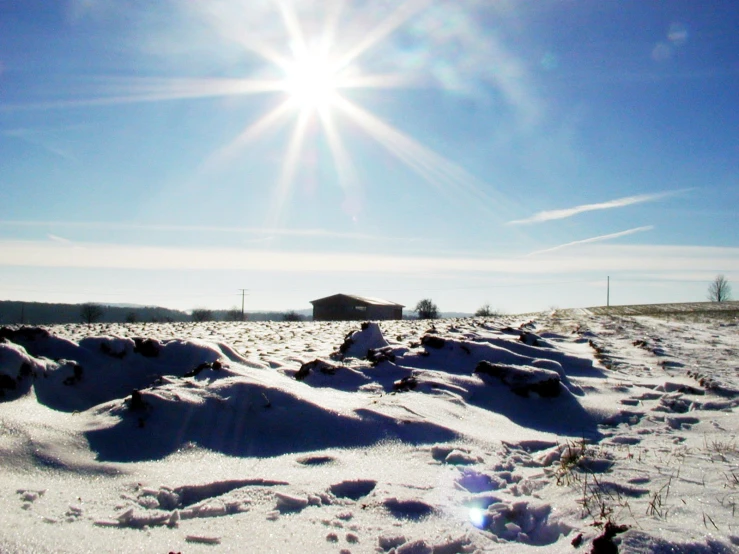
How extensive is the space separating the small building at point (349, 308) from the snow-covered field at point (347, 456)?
42.0 metres

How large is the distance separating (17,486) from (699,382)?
23.1 feet

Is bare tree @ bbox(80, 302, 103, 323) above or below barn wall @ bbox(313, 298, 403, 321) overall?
below

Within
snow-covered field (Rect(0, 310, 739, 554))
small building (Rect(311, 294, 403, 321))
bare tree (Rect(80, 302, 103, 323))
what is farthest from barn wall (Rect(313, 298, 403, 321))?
snow-covered field (Rect(0, 310, 739, 554))

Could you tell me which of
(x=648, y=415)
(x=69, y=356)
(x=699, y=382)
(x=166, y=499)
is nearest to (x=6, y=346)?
(x=69, y=356)

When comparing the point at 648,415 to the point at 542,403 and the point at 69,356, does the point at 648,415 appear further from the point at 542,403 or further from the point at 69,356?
the point at 69,356

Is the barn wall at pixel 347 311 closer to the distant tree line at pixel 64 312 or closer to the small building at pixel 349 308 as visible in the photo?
the small building at pixel 349 308

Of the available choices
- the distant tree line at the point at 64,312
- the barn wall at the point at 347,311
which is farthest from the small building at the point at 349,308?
the distant tree line at the point at 64,312

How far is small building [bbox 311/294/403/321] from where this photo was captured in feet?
158

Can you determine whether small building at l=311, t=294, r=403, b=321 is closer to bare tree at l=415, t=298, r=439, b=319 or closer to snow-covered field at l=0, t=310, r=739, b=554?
bare tree at l=415, t=298, r=439, b=319

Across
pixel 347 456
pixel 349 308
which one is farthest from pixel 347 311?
pixel 347 456

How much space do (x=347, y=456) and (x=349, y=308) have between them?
45173 millimetres

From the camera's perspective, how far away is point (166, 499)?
2.57 m

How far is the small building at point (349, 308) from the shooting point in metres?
48.2

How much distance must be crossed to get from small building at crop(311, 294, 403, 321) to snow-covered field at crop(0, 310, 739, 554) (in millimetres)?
41957
